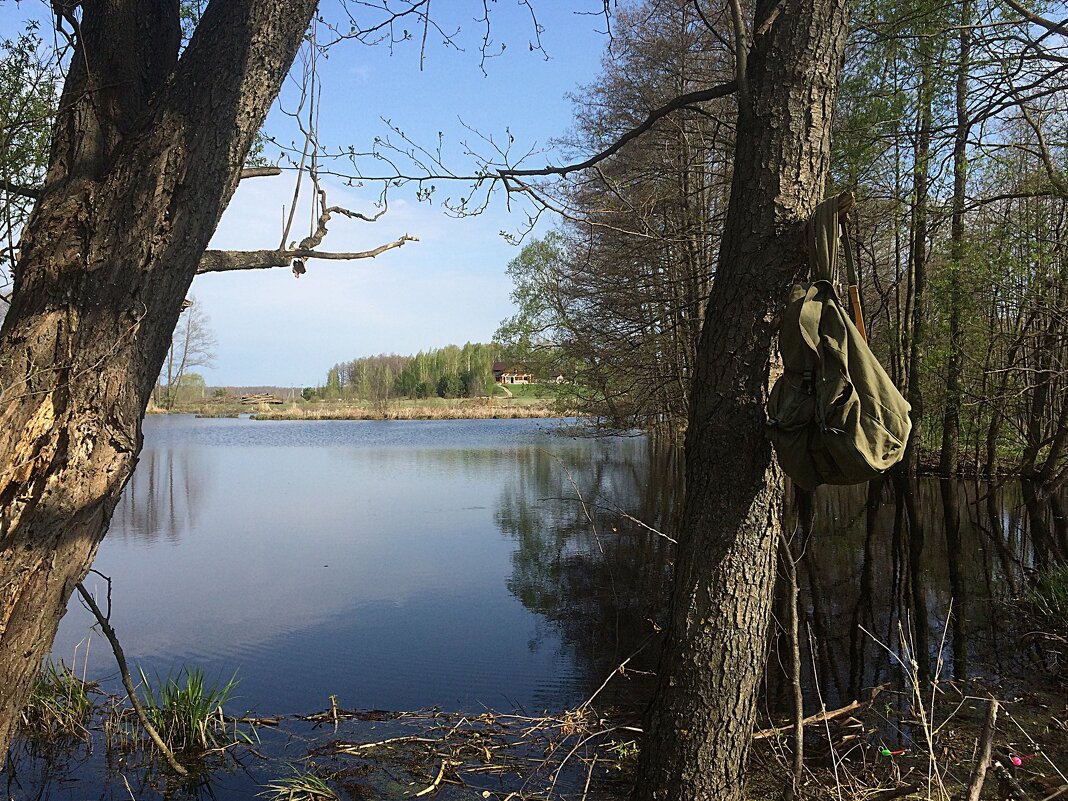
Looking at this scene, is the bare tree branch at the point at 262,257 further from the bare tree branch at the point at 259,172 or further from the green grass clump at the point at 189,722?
the green grass clump at the point at 189,722

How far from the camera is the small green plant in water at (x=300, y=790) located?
367 centimetres

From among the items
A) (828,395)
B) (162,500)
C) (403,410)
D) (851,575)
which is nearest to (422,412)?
(403,410)

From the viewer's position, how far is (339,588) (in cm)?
814

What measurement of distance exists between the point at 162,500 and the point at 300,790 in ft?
41.3

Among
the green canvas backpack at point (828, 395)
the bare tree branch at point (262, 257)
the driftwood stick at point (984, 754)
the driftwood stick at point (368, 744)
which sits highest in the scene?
Answer: the bare tree branch at point (262, 257)

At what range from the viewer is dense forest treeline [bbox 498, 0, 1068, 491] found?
6895mm

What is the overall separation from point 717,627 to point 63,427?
6.89 feet

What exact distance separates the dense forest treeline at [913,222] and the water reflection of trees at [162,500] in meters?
7.65

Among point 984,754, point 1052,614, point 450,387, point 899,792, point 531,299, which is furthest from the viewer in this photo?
point 450,387

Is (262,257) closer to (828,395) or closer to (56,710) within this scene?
(828,395)

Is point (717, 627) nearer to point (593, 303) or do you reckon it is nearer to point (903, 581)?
point (903, 581)

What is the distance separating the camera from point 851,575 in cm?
814

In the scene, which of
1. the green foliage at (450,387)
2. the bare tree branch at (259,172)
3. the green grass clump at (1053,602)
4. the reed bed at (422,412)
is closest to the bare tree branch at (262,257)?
the bare tree branch at (259,172)

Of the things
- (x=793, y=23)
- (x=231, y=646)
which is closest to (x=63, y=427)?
(x=793, y=23)
